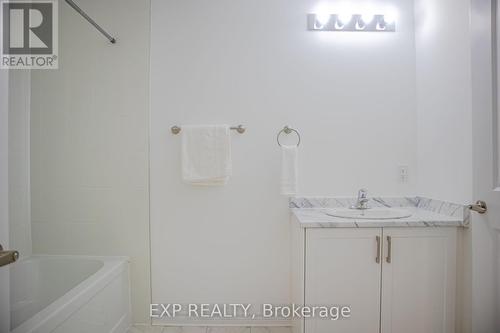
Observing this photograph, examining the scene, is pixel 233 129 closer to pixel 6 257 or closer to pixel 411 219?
pixel 411 219

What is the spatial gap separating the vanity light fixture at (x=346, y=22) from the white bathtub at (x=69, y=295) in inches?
82.9

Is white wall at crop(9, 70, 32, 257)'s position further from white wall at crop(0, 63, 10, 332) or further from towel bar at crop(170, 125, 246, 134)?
towel bar at crop(170, 125, 246, 134)

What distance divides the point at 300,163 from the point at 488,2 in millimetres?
1254

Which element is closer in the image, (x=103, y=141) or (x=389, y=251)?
(x=389, y=251)

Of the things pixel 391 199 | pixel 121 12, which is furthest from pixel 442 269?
pixel 121 12

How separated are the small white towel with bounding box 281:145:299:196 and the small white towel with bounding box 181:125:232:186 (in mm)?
360

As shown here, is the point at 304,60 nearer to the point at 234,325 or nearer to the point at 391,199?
the point at 391,199

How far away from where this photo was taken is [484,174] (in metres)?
1.35

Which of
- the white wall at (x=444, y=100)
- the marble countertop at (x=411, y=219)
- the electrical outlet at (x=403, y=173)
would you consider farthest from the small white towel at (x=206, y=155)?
the white wall at (x=444, y=100)

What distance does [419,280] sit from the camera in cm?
151

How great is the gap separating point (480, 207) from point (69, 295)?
2078 millimetres

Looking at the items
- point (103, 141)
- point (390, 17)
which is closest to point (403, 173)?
point (390, 17)

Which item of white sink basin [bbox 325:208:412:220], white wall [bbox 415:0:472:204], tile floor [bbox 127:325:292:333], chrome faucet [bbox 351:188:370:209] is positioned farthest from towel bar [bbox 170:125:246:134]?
tile floor [bbox 127:325:292:333]

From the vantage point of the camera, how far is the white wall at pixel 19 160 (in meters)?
1.37
